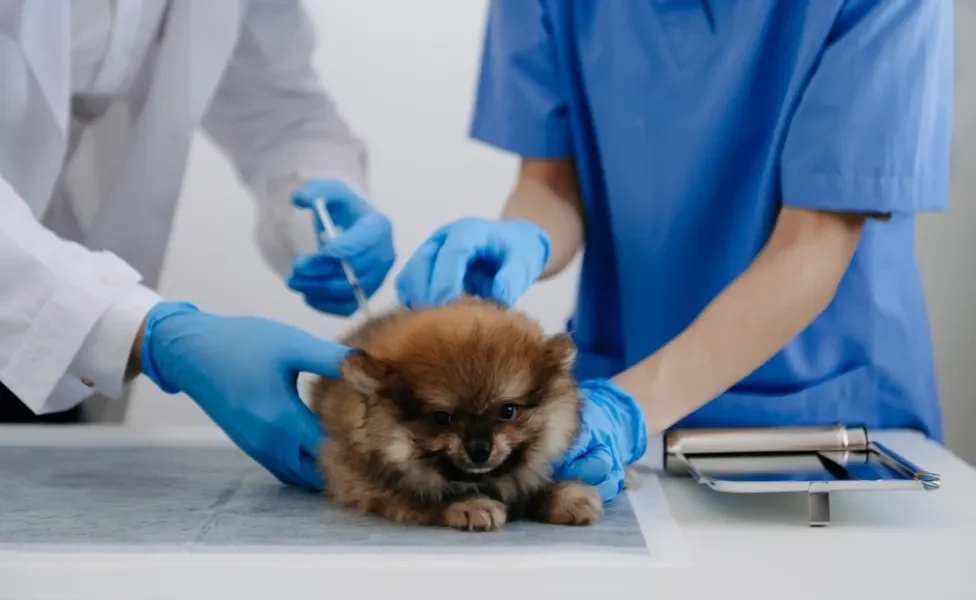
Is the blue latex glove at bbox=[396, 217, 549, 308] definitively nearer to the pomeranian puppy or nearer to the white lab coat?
the pomeranian puppy

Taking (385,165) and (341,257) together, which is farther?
(385,165)

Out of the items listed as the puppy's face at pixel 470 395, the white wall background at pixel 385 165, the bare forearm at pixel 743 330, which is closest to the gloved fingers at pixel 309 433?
→ the puppy's face at pixel 470 395

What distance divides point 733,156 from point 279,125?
2.64ft

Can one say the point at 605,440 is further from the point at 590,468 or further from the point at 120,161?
the point at 120,161

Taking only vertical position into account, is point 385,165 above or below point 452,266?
above

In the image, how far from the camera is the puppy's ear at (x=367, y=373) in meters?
0.85

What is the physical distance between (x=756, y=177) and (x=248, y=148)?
0.90 m

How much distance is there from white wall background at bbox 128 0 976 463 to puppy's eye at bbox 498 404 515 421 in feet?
2.65

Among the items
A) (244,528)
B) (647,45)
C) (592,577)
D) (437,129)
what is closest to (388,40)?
(437,129)

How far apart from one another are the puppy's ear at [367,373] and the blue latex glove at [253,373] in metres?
0.11

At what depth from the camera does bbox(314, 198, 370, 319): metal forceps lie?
1223 mm

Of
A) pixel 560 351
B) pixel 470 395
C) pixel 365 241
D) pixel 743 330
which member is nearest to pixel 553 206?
pixel 365 241

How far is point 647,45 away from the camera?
1.25 metres

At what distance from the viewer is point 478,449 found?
0.81 metres
